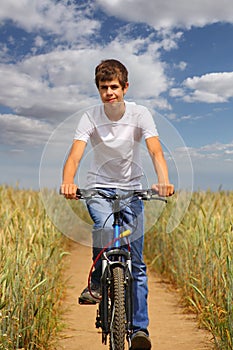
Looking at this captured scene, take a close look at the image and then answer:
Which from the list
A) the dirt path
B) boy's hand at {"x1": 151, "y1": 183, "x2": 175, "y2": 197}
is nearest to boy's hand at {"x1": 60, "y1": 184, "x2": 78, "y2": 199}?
boy's hand at {"x1": 151, "y1": 183, "x2": 175, "y2": 197}

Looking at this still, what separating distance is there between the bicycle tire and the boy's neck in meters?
1.02

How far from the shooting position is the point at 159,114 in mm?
3412

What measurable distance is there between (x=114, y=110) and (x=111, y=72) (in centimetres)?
25

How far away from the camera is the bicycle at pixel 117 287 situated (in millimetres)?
3066

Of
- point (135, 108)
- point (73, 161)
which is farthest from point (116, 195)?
point (135, 108)

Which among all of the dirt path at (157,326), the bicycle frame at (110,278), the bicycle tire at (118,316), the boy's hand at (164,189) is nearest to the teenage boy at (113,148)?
the bicycle frame at (110,278)

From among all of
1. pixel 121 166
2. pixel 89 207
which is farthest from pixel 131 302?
pixel 121 166

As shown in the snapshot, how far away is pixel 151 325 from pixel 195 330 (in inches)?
19.1

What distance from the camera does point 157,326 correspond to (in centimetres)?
509

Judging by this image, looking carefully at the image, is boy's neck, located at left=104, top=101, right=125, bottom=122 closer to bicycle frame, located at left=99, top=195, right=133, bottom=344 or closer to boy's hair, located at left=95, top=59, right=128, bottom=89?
boy's hair, located at left=95, top=59, right=128, bottom=89

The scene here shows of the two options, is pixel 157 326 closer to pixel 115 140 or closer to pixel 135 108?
pixel 115 140

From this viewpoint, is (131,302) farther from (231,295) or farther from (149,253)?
(149,253)

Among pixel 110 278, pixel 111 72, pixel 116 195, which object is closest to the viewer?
pixel 116 195

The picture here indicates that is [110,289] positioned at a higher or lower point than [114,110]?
lower
